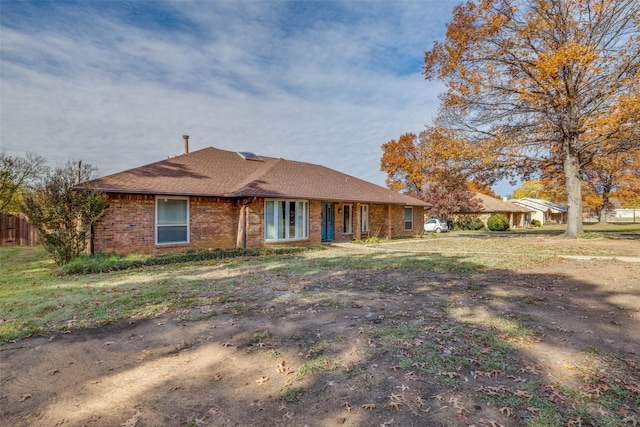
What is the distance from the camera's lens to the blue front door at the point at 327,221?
18641mm

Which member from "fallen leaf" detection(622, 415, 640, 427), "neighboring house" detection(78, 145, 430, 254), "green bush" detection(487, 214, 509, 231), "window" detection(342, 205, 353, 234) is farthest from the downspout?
"green bush" detection(487, 214, 509, 231)

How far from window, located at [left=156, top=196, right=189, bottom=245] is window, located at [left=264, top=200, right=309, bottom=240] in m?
3.43

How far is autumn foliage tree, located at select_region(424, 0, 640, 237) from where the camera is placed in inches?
607

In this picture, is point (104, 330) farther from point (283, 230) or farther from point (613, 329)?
point (283, 230)

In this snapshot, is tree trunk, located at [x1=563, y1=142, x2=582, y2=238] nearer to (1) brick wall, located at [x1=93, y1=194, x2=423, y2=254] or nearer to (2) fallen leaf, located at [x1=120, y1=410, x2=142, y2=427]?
(1) brick wall, located at [x1=93, y1=194, x2=423, y2=254]

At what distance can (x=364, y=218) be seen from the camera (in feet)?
67.6

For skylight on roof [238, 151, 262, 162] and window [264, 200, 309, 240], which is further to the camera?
skylight on roof [238, 151, 262, 162]

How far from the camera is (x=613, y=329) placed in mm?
4512

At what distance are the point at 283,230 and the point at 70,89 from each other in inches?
413

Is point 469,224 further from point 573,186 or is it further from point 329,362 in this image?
point 329,362

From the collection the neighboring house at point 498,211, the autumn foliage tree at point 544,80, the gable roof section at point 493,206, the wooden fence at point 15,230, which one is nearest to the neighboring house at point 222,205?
the autumn foliage tree at point 544,80

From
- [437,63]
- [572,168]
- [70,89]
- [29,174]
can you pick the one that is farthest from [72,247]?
[572,168]

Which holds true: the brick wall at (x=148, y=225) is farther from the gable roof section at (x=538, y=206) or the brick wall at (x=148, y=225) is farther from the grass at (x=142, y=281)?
the gable roof section at (x=538, y=206)

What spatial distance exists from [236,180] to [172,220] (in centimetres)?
391
